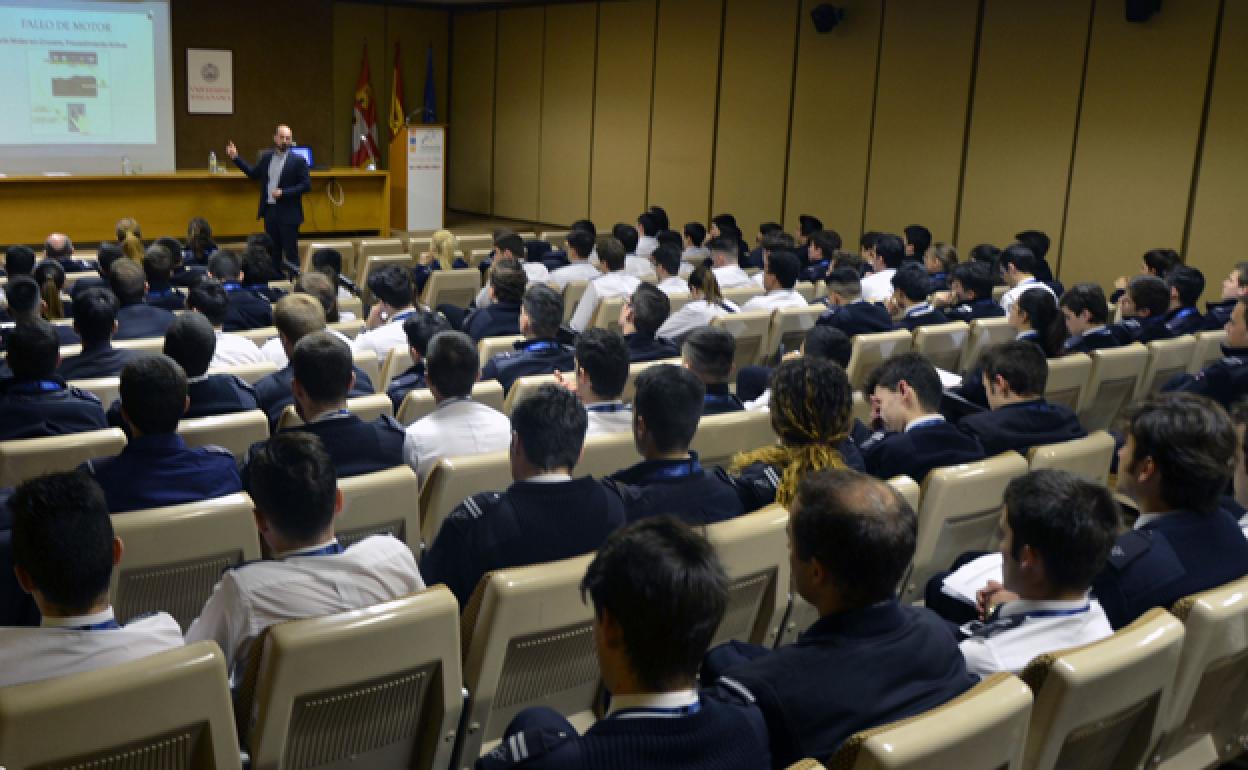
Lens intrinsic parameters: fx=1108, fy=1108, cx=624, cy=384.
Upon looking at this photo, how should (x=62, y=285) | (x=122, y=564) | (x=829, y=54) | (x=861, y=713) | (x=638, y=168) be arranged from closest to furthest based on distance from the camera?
1. (x=861, y=713)
2. (x=122, y=564)
3. (x=62, y=285)
4. (x=829, y=54)
5. (x=638, y=168)

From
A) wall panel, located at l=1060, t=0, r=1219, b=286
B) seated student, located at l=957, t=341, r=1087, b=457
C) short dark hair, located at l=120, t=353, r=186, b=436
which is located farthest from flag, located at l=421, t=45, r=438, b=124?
short dark hair, located at l=120, t=353, r=186, b=436

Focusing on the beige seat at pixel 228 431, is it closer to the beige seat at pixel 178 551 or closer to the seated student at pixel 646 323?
the beige seat at pixel 178 551

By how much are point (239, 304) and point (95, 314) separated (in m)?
1.82

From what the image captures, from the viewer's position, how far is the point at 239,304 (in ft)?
21.0

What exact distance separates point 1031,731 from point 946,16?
10.3 meters

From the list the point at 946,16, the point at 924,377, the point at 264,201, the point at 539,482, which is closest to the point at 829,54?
the point at 946,16

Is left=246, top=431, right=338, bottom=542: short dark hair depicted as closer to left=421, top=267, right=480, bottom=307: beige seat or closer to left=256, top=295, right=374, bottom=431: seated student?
left=256, top=295, right=374, bottom=431: seated student

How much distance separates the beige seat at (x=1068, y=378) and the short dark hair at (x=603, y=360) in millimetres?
2140

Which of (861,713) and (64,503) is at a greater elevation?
(64,503)

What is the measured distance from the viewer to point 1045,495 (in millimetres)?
2346

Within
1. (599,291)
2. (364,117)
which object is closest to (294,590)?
(599,291)

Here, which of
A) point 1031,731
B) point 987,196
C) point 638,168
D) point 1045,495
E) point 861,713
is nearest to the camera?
point 861,713

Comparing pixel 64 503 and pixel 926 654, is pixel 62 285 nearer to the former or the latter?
pixel 64 503

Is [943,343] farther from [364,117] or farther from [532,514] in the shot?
[364,117]
